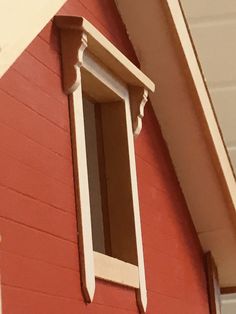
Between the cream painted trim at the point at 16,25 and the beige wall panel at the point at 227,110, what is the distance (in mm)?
1981

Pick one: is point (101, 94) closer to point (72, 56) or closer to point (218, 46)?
point (72, 56)

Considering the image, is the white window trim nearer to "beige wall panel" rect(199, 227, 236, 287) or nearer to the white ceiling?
"beige wall panel" rect(199, 227, 236, 287)

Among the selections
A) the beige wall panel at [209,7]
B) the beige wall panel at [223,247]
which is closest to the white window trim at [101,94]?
the beige wall panel at [223,247]

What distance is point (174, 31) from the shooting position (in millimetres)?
2342

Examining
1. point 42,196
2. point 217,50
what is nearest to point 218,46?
point 217,50

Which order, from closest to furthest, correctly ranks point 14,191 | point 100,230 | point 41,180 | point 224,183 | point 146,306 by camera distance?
1. point 14,191
2. point 41,180
3. point 146,306
4. point 100,230
5. point 224,183

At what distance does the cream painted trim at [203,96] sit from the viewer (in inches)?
93.5

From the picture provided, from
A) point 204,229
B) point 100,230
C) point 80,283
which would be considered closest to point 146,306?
point 100,230

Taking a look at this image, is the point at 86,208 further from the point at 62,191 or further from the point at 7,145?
the point at 7,145

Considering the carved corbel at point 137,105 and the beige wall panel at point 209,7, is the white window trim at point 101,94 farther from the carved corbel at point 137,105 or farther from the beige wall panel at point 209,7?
the beige wall panel at point 209,7

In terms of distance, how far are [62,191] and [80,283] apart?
159mm

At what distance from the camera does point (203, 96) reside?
8.08 feet

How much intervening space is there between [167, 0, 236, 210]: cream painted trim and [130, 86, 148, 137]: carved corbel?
0.21 meters

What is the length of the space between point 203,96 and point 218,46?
98 cm
